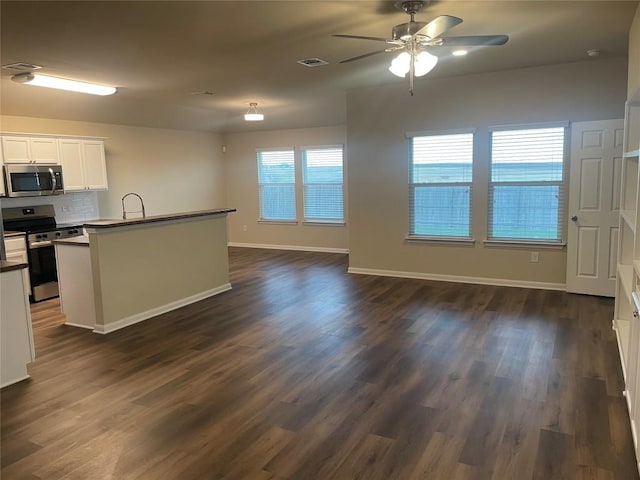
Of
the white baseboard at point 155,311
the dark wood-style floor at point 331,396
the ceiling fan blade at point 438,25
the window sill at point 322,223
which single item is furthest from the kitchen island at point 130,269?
the window sill at point 322,223

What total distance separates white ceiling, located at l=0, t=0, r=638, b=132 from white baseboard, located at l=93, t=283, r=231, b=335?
8.36 ft

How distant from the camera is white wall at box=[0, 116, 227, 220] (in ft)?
22.2

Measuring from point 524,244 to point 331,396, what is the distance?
3729 mm

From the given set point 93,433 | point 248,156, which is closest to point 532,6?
point 93,433

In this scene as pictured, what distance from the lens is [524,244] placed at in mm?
5750

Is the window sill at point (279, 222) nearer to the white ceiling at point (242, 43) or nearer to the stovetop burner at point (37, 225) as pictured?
the white ceiling at point (242, 43)

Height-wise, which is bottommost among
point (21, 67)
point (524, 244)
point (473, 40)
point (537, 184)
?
point (524, 244)

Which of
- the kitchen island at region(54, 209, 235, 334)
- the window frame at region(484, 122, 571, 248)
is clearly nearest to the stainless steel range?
the kitchen island at region(54, 209, 235, 334)

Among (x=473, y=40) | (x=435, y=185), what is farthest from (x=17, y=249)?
(x=473, y=40)

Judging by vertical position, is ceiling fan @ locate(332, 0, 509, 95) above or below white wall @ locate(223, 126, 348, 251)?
above

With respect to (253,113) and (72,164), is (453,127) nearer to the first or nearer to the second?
(253,113)

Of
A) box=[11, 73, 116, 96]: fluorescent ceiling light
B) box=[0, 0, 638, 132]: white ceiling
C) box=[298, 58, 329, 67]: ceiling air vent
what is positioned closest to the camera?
box=[0, 0, 638, 132]: white ceiling

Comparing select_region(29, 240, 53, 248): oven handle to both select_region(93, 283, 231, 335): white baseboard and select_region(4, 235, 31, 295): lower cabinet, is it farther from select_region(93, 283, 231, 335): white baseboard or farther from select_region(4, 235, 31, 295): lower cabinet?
select_region(93, 283, 231, 335): white baseboard

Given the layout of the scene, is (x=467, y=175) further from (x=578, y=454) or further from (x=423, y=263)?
(x=578, y=454)
